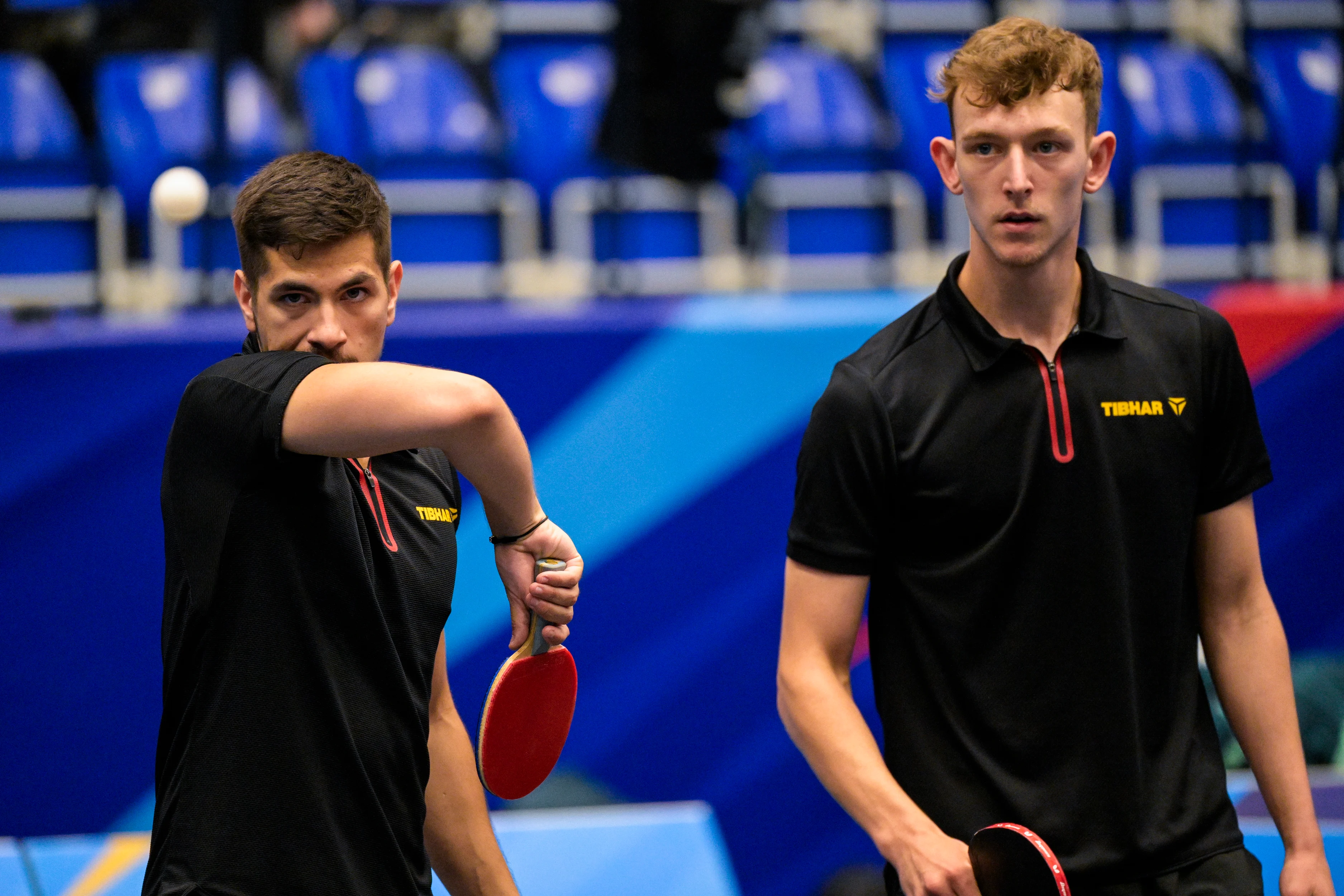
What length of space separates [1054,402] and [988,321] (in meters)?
0.17

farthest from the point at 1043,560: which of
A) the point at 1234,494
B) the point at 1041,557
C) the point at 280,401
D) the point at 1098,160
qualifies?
the point at 280,401

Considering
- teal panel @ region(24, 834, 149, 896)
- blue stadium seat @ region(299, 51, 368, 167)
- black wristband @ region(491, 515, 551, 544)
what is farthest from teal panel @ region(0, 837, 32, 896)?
blue stadium seat @ region(299, 51, 368, 167)

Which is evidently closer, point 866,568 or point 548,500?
point 866,568

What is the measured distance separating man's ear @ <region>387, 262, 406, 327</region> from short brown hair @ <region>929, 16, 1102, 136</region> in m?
0.93

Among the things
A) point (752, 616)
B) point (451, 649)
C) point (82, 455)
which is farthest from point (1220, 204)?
point (82, 455)

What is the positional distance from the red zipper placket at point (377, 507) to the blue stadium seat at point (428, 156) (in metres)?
2.88

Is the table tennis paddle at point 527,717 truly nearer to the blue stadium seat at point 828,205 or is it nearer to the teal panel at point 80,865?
the teal panel at point 80,865

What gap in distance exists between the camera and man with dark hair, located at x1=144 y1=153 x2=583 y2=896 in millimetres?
1563

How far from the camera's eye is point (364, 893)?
164cm

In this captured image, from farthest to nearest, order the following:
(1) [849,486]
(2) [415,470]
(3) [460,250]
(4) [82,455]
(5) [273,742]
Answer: (3) [460,250]
(4) [82,455]
(1) [849,486]
(2) [415,470]
(5) [273,742]

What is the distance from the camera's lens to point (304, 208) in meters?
1.71

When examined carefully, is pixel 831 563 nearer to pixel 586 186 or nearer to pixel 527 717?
pixel 527 717

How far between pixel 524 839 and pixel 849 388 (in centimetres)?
167

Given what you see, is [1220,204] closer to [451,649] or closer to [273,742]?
[451,649]
